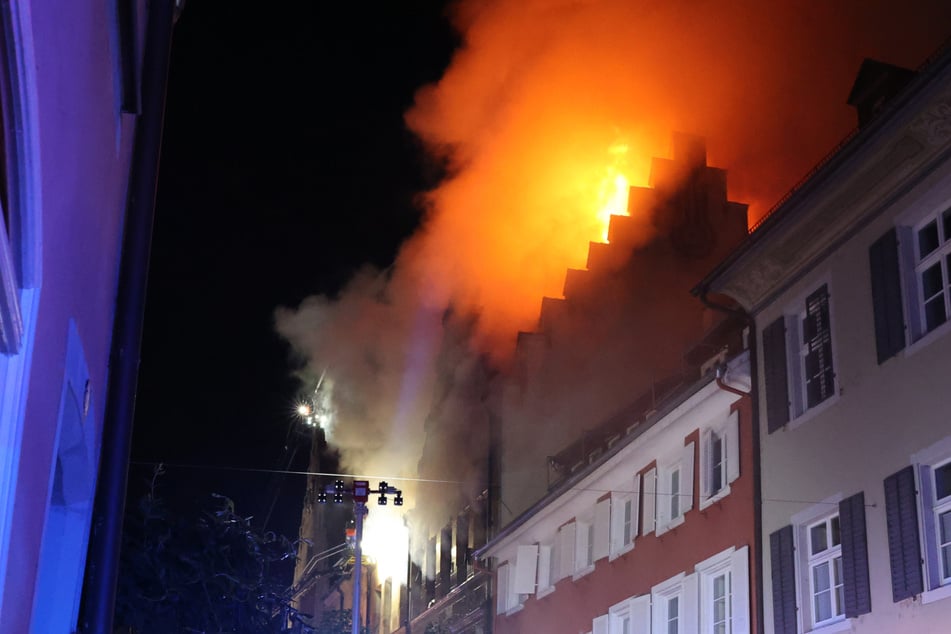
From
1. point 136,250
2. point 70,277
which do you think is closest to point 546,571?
point 136,250

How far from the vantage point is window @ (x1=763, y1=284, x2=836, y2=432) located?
48.6ft

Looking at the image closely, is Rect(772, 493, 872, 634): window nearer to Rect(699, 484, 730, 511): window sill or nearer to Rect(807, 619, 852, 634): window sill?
Rect(807, 619, 852, 634): window sill

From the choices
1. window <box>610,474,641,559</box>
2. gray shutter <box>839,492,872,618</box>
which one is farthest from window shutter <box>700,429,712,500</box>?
gray shutter <box>839,492,872,618</box>

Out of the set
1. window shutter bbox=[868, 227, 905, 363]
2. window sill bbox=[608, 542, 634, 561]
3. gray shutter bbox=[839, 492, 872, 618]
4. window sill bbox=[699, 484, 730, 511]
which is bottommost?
gray shutter bbox=[839, 492, 872, 618]

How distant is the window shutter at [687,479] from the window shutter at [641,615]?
206 centimetres

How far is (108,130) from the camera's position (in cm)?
539

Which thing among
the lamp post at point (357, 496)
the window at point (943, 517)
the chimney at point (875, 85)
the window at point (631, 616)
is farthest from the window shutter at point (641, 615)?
the lamp post at point (357, 496)

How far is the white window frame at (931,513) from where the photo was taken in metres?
11.7

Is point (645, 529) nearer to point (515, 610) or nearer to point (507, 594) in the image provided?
point (515, 610)

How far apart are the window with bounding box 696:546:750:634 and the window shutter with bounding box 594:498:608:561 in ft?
14.5

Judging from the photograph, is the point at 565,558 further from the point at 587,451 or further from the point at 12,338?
the point at 12,338

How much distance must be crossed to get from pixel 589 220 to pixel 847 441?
2128 cm

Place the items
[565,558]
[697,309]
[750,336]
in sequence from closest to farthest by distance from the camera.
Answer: [750,336] → [565,558] → [697,309]

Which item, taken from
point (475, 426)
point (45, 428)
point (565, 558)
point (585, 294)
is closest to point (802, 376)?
point (565, 558)
